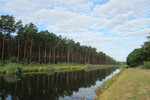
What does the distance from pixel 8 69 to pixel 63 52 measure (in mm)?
47546

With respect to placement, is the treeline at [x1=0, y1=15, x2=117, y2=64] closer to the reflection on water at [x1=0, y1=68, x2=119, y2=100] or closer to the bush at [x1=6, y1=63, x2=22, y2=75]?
the bush at [x1=6, y1=63, x2=22, y2=75]

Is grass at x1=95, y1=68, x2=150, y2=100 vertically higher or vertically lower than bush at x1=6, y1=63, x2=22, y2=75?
lower

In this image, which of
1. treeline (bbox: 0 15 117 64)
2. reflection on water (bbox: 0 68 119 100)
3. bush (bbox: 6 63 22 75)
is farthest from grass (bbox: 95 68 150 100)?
treeline (bbox: 0 15 117 64)

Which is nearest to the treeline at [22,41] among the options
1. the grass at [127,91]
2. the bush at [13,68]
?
the bush at [13,68]

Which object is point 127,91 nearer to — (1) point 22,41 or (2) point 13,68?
(2) point 13,68

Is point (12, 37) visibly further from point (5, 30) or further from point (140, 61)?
point (140, 61)

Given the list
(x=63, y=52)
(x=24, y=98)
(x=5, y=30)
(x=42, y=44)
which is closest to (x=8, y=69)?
(x=5, y=30)

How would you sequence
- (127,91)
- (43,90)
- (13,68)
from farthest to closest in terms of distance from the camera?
(13,68) < (43,90) < (127,91)

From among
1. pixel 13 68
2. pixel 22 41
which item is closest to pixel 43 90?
pixel 13 68

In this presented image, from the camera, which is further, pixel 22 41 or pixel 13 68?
pixel 22 41

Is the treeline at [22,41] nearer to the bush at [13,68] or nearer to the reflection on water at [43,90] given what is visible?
the bush at [13,68]

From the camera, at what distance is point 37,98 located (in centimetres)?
1317

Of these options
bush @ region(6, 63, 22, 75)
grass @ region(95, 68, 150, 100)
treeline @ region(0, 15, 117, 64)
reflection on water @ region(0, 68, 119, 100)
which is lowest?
reflection on water @ region(0, 68, 119, 100)

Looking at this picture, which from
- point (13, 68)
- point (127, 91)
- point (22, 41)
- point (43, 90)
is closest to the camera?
point (127, 91)
